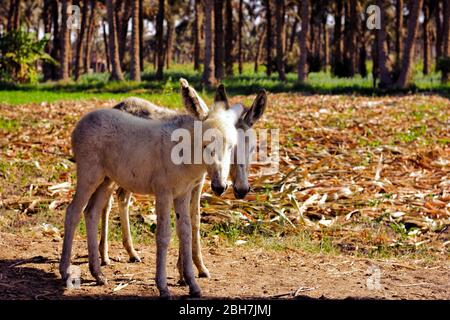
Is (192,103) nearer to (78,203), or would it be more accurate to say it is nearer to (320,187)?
(78,203)

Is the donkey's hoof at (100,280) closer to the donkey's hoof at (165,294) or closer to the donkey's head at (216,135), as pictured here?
the donkey's hoof at (165,294)

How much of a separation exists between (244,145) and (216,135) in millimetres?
473

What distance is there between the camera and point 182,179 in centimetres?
541

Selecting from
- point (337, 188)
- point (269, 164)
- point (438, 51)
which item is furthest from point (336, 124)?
point (438, 51)

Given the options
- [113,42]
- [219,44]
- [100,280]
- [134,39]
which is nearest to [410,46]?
[219,44]

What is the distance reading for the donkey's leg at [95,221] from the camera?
592 cm

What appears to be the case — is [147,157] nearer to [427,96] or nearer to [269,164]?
[269,164]

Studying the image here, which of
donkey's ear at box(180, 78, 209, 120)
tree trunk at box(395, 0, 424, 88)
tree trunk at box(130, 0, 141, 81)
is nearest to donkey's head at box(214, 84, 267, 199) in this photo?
donkey's ear at box(180, 78, 209, 120)

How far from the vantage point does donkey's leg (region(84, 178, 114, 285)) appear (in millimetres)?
5918

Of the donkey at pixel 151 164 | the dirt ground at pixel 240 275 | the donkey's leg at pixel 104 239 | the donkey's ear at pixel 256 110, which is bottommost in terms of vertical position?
the dirt ground at pixel 240 275

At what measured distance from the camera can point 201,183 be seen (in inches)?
236

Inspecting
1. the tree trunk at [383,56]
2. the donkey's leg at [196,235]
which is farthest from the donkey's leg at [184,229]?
the tree trunk at [383,56]

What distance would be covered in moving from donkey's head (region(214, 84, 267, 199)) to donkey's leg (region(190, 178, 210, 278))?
0.76m

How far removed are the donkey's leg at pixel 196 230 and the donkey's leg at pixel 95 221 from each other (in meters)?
0.81
